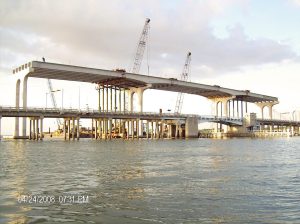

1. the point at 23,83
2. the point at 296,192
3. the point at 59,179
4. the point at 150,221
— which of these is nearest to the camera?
the point at 150,221

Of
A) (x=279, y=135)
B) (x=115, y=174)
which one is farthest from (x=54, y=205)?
(x=279, y=135)

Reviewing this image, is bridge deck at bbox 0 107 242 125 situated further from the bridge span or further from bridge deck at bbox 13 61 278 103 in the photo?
bridge deck at bbox 13 61 278 103

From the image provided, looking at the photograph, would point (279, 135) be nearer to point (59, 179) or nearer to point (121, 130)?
point (121, 130)

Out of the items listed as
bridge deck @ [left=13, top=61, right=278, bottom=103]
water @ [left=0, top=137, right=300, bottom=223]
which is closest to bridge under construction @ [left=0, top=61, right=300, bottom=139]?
bridge deck @ [left=13, top=61, right=278, bottom=103]

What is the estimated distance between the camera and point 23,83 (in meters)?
115

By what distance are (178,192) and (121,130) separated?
465ft
